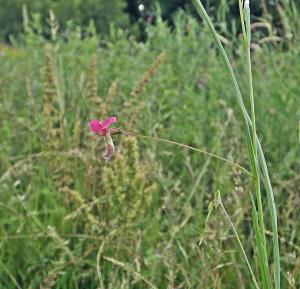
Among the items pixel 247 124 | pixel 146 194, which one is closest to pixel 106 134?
pixel 247 124

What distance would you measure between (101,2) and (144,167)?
21.6 meters

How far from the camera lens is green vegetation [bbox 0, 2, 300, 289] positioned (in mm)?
1755

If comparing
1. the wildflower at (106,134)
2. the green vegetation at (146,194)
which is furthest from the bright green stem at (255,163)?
the wildflower at (106,134)

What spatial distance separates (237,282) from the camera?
1.77 m

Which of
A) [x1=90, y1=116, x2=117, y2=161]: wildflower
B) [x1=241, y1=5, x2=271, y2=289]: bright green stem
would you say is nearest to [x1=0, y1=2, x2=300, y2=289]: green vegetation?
[x1=241, y1=5, x2=271, y2=289]: bright green stem

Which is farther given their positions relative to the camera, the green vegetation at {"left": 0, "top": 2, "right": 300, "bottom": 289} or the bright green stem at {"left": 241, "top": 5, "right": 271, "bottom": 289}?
the green vegetation at {"left": 0, "top": 2, "right": 300, "bottom": 289}

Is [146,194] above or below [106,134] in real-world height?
below

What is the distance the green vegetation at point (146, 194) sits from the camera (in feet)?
5.76

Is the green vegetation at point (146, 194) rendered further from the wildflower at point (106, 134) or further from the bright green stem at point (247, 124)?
the wildflower at point (106, 134)

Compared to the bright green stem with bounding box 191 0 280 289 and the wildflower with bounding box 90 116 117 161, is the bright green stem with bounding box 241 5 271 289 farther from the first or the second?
the wildflower with bounding box 90 116 117 161

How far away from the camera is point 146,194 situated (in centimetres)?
198

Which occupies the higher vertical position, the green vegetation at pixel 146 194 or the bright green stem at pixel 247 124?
the bright green stem at pixel 247 124

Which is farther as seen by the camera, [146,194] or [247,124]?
[146,194]

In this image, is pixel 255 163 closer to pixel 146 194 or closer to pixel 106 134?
pixel 106 134
